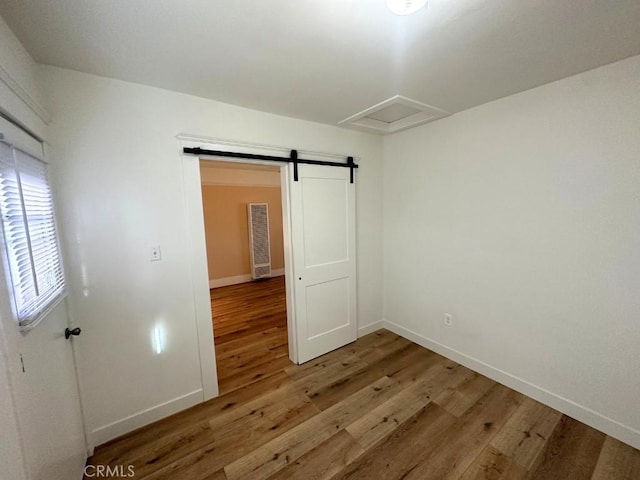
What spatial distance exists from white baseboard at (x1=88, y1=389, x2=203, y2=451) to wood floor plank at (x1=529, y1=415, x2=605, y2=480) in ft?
7.65

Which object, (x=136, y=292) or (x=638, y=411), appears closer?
(x=638, y=411)

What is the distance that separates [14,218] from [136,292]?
876 mm

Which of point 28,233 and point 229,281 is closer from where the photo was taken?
point 28,233

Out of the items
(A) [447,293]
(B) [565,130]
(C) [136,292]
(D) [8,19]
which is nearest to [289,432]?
(C) [136,292]

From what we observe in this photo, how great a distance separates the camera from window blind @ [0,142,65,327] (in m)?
0.98

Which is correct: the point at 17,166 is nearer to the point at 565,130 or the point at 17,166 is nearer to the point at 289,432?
the point at 289,432

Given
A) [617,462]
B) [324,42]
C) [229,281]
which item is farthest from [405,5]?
[229,281]

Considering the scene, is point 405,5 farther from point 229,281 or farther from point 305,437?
point 229,281

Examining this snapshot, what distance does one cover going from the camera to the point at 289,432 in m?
1.77

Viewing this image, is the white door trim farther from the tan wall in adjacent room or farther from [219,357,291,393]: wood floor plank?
the tan wall in adjacent room

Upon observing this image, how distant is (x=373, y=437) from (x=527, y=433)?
1.05 meters

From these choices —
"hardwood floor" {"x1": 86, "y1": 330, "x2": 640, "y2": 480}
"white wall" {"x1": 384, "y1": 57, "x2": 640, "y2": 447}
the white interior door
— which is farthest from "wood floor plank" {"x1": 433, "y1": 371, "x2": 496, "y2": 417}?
the white interior door

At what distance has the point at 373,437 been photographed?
5.67ft

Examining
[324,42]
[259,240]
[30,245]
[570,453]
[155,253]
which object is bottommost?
[570,453]
